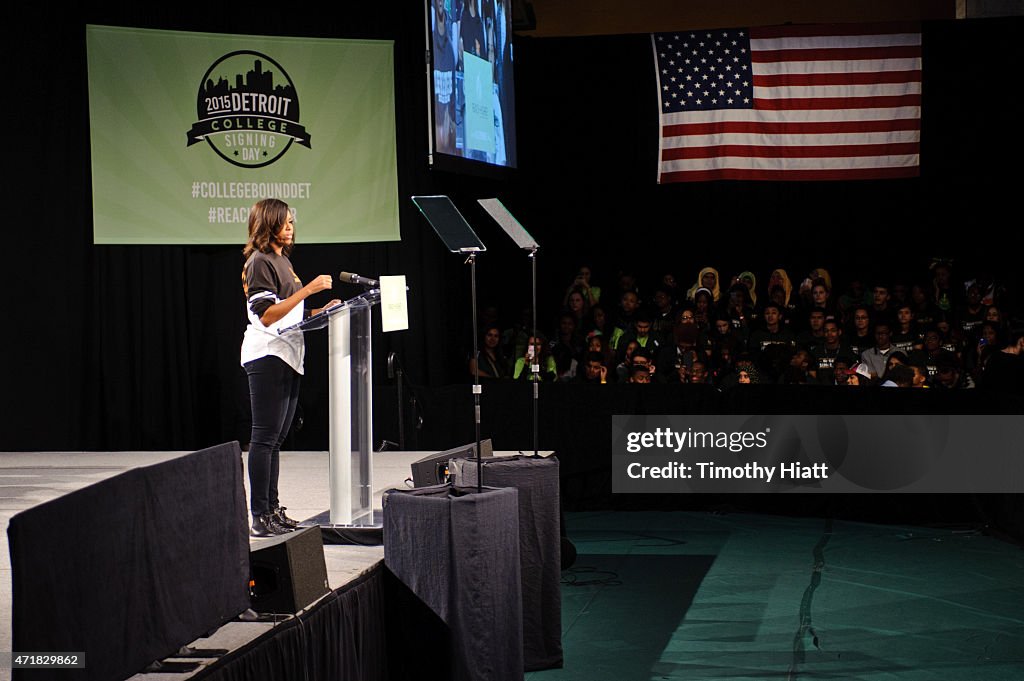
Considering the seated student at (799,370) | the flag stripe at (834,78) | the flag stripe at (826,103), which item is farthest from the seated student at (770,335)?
the flag stripe at (834,78)

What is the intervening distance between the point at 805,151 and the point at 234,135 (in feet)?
15.0

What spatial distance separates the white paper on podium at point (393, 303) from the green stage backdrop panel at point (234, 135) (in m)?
4.44

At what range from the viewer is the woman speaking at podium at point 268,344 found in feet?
13.5

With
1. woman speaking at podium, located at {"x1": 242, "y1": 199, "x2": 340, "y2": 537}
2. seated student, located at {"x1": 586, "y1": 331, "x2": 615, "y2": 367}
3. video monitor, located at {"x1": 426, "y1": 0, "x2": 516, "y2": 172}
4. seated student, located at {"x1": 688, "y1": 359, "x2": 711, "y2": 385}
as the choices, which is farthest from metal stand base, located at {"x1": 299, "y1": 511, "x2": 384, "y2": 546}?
seated student, located at {"x1": 586, "y1": 331, "x2": 615, "y2": 367}

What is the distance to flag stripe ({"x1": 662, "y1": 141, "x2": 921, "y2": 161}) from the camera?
31.0 ft

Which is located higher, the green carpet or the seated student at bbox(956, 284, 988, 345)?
the seated student at bbox(956, 284, 988, 345)

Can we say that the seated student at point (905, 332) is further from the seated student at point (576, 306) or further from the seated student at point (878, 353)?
the seated student at point (576, 306)

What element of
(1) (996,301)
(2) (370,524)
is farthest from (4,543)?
(1) (996,301)

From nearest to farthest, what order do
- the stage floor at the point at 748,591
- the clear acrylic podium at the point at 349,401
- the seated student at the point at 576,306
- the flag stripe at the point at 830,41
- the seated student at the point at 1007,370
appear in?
the clear acrylic podium at the point at 349,401, the stage floor at the point at 748,591, the seated student at the point at 1007,370, the flag stripe at the point at 830,41, the seated student at the point at 576,306

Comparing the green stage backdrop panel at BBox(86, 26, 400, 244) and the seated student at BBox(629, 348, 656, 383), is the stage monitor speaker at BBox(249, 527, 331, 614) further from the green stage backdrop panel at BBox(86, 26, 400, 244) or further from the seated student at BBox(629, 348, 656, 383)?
the seated student at BBox(629, 348, 656, 383)

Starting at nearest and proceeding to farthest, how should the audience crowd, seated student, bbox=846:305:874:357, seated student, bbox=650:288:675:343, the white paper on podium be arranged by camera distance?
the white paper on podium
the audience crowd
seated student, bbox=846:305:874:357
seated student, bbox=650:288:675:343

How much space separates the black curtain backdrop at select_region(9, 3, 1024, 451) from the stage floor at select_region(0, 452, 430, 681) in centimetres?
153

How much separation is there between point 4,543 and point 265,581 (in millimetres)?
1464

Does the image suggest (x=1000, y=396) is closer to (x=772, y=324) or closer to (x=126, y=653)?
(x=772, y=324)
